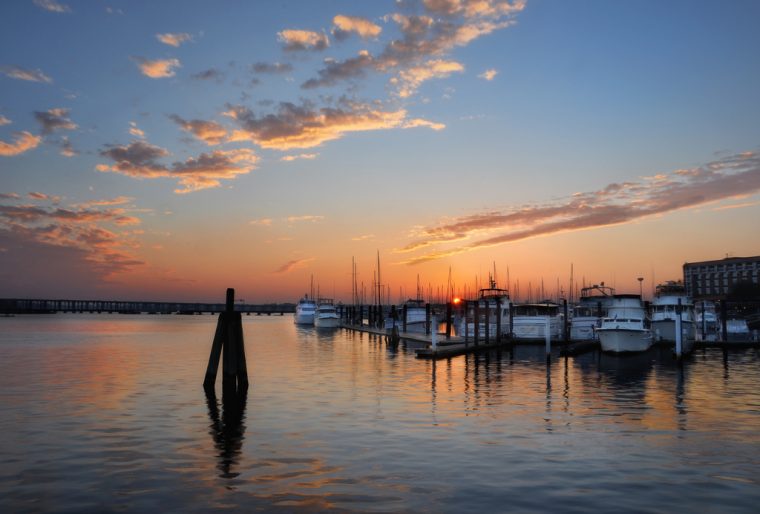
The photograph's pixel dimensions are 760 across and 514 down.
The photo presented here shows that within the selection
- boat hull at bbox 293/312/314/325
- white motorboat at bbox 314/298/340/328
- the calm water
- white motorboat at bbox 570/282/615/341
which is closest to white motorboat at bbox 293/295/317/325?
boat hull at bbox 293/312/314/325

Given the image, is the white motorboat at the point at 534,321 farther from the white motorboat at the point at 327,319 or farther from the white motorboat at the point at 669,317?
the white motorboat at the point at 327,319

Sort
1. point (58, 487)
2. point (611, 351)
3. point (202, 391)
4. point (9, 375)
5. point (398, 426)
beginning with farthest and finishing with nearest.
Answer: point (611, 351) → point (9, 375) → point (202, 391) → point (398, 426) → point (58, 487)

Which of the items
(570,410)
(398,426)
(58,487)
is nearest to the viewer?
(58,487)

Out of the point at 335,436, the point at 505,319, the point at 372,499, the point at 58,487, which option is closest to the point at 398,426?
the point at 335,436

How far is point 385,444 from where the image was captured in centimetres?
1778

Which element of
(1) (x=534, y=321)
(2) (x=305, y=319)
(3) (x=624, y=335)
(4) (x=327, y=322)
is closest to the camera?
(3) (x=624, y=335)

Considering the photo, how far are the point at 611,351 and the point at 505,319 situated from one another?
17.0m

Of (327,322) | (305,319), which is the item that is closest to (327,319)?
(327,322)

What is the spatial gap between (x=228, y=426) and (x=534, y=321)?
1793 inches

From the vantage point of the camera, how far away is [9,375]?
122ft

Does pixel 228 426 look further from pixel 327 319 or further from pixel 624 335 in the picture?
pixel 327 319

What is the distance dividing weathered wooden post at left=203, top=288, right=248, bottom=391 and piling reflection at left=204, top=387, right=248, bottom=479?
36cm

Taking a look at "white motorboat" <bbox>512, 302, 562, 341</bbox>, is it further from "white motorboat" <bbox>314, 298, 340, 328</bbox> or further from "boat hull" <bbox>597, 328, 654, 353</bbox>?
"white motorboat" <bbox>314, 298, 340, 328</bbox>

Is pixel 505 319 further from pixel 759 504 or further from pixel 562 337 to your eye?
pixel 759 504
